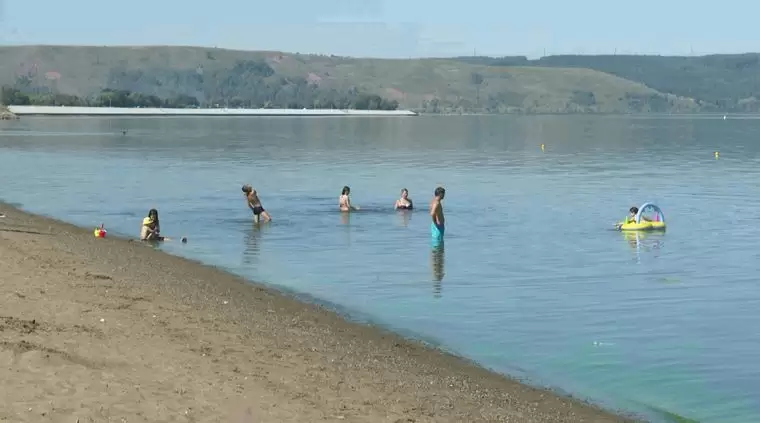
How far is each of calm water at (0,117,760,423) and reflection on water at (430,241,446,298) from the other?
0.05 meters

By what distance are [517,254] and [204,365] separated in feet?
59.0

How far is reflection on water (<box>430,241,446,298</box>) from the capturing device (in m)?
24.3

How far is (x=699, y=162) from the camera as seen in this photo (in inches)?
3169

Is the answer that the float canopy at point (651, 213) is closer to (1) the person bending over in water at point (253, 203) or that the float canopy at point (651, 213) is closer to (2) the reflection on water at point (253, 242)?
(2) the reflection on water at point (253, 242)

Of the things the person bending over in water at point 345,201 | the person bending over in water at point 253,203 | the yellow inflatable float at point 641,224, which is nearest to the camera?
the yellow inflatable float at point 641,224

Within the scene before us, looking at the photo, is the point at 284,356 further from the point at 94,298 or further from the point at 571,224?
the point at 571,224

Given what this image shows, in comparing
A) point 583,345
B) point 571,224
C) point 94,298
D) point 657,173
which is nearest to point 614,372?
point 583,345

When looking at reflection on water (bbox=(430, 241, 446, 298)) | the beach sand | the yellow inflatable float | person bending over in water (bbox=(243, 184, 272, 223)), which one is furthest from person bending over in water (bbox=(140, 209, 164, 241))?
the yellow inflatable float

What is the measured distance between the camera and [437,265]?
2797 cm

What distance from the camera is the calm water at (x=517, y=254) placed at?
17484mm

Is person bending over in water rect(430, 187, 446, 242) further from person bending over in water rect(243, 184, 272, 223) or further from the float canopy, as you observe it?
person bending over in water rect(243, 184, 272, 223)

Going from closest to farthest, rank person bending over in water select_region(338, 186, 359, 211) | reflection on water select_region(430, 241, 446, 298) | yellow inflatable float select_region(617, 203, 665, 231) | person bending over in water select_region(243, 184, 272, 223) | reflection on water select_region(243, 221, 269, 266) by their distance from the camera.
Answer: reflection on water select_region(430, 241, 446, 298), reflection on water select_region(243, 221, 269, 266), yellow inflatable float select_region(617, 203, 665, 231), person bending over in water select_region(243, 184, 272, 223), person bending over in water select_region(338, 186, 359, 211)

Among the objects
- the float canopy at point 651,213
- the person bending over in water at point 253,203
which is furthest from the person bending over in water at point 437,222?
the person bending over in water at point 253,203

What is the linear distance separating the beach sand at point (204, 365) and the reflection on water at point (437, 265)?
15.8 ft
